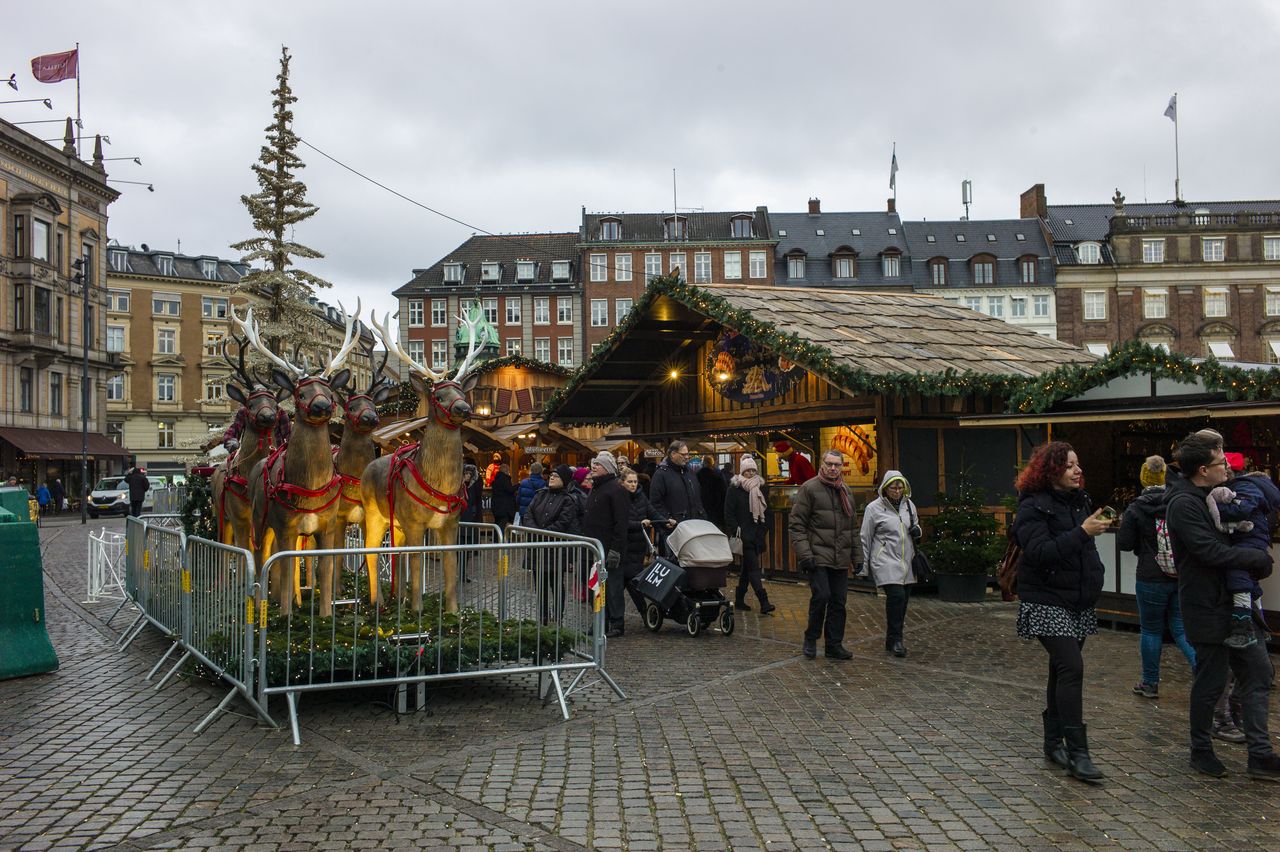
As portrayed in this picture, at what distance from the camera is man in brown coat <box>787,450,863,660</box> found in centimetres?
952

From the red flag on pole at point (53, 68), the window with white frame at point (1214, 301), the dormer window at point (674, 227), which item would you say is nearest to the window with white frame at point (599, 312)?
the dormer window at point (674, 227)

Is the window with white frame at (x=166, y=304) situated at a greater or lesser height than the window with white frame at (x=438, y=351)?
greater

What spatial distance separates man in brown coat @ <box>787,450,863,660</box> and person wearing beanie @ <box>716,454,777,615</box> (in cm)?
269

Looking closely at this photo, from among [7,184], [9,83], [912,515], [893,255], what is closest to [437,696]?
[912,515]

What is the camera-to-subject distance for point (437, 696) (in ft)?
26.5

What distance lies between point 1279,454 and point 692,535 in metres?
7.44

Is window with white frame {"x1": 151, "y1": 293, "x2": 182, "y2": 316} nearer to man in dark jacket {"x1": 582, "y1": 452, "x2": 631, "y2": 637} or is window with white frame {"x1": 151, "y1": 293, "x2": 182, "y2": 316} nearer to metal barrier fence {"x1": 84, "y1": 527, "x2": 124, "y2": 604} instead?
metal barrier fence {"x1": 84, "y1": 527, "x2": 124, "y2": 604}

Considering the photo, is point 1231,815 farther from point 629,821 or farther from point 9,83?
point 9,83

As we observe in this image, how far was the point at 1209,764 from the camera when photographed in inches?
237

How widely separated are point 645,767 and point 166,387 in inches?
2963

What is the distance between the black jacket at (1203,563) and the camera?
5.85 m

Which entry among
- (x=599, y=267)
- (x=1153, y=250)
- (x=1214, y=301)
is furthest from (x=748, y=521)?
(x=1214, y=301)

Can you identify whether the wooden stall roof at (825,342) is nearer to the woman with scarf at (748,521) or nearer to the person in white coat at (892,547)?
the woman with scarf at (748,521)

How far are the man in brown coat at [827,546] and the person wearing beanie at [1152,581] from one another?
2.44 meters
